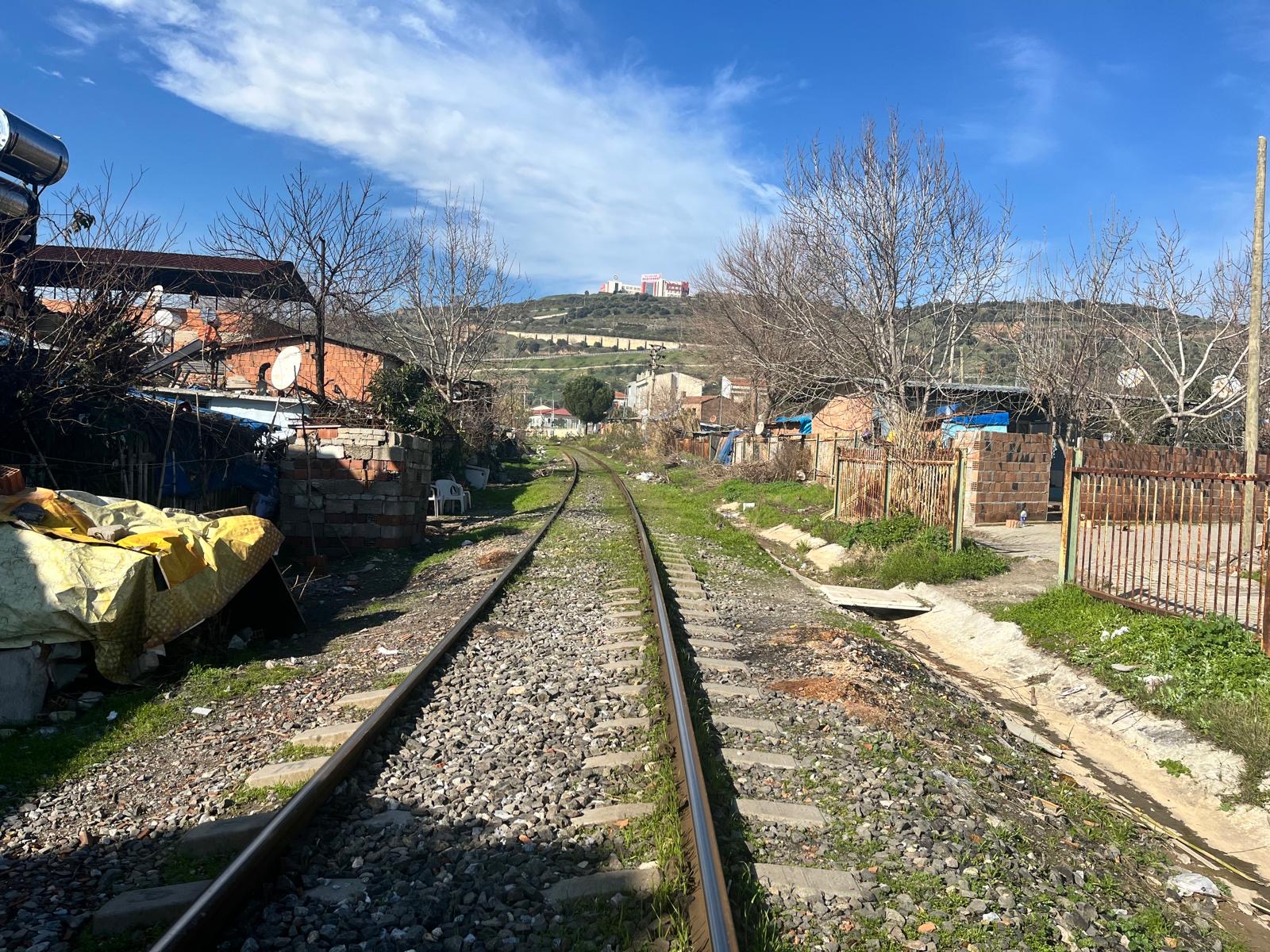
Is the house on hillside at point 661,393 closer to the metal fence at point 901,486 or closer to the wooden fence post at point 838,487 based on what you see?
the wooden fence post at point 838,487

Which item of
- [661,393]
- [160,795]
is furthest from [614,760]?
[661,393]

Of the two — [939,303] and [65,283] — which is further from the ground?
[939,303]

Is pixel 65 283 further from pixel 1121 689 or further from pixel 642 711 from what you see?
pixel 1121 689

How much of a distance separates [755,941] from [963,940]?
85 centimetres

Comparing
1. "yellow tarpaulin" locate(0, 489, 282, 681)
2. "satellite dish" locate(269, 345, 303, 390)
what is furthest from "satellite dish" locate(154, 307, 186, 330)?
"yellow tarpaulin" locate(0, 489, 282, 681)

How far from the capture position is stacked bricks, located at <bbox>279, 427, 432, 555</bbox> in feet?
42.8

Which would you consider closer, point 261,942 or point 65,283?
point 261,942

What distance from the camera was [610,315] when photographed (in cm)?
17300

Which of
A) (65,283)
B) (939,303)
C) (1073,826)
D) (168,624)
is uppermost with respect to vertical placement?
(939,303)

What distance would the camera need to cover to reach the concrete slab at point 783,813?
4176 millimetres

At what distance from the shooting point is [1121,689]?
280 inches

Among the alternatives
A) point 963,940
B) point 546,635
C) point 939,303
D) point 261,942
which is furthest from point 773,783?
point 939,303

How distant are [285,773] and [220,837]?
2.23ft

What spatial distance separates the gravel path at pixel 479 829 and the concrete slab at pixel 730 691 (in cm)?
60
